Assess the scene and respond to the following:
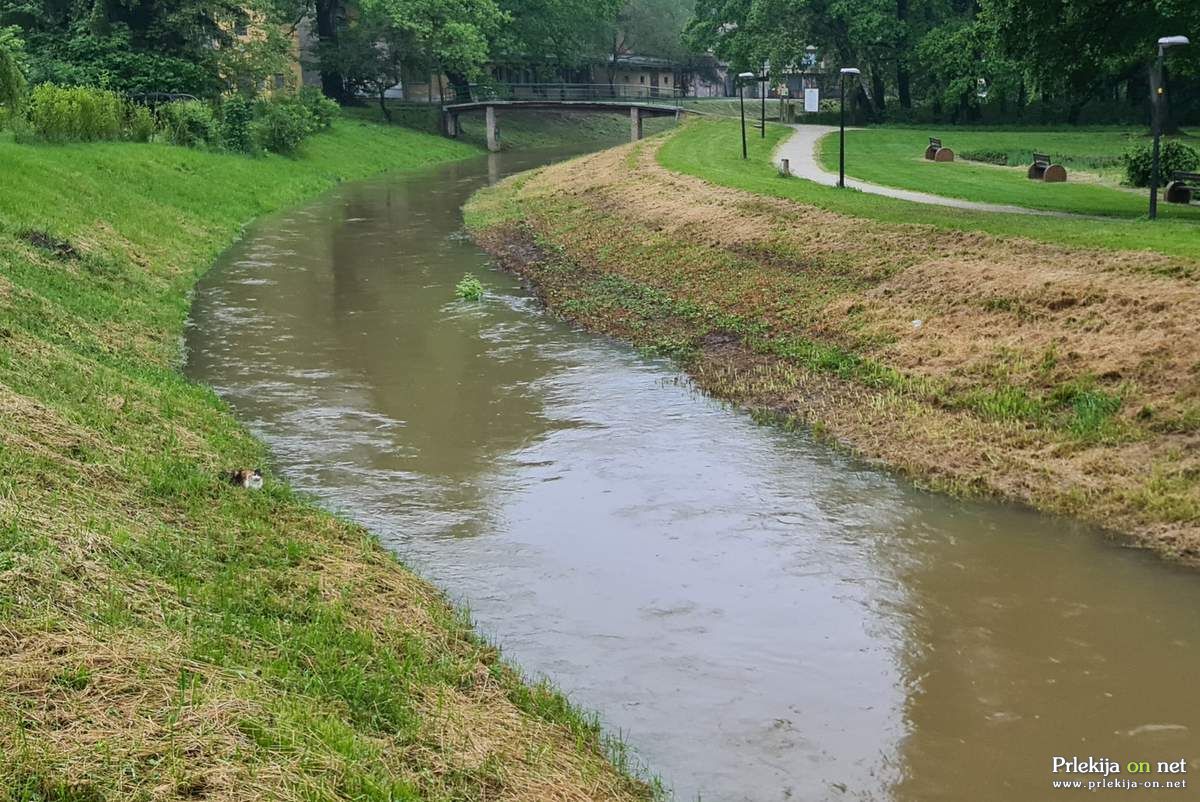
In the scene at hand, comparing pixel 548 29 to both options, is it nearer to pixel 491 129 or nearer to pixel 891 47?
pixel 491 129

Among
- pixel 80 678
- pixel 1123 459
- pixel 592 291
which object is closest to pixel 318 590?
pixel 80 678

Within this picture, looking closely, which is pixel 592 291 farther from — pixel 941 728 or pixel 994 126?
pixel 994 126

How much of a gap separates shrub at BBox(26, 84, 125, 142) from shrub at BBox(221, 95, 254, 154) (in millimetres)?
7233

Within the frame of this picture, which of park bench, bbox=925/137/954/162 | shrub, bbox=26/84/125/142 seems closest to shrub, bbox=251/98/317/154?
shrub, bbox=26/84/125/142

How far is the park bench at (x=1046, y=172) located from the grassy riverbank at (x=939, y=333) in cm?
815

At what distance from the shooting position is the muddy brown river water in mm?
6746

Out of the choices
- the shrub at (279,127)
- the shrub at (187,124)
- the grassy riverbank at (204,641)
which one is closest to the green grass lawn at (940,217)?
the grassy riverbank at (204,641)

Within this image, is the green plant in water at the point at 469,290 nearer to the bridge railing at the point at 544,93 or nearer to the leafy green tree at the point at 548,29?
the bridge railing at the point at 544,93

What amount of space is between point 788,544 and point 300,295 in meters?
14.8

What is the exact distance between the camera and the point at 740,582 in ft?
29.3

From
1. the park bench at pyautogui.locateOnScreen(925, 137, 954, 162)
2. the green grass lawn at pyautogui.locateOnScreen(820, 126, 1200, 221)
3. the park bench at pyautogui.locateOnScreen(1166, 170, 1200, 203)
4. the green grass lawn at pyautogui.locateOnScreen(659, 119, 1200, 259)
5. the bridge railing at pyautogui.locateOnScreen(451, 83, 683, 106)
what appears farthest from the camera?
the bridge railing at pyautogui.locateOnScreen(451, 83, 683, 106)

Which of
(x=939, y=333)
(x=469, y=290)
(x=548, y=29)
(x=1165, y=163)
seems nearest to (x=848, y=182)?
(x=1165, y=163)

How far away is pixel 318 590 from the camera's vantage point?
7.88 meters

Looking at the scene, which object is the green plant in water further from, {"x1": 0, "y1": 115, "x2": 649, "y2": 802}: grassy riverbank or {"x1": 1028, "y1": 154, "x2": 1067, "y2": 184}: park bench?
{"x1": 1028, "y1": 154, "x2": 1067, "y2": 184}: park bench
